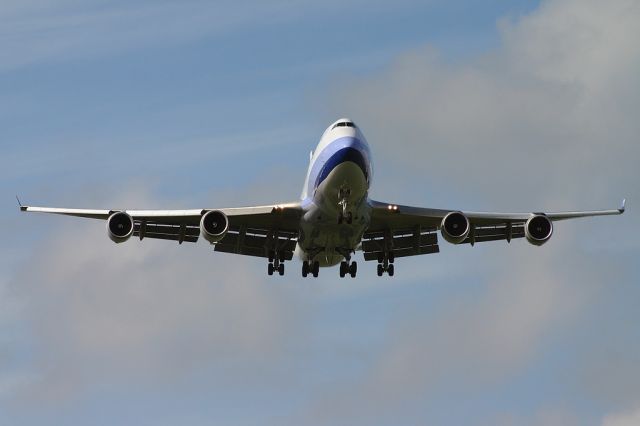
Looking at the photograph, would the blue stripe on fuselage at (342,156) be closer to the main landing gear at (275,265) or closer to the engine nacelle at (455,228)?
the engine nacelle at (455,228)

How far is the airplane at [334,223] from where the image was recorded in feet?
165

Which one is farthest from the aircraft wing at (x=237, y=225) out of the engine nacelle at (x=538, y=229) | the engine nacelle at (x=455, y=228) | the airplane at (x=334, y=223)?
the engine nacelle at (x=538, y=229)

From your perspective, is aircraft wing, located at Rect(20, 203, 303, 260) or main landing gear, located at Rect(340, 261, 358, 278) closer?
aircraft wing, located at Rect(20, 203, 303, 260)

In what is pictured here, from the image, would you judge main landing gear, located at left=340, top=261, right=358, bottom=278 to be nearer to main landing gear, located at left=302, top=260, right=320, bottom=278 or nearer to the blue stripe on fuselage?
main landing gear, located at left=302, top=260, right=320, bottom=278

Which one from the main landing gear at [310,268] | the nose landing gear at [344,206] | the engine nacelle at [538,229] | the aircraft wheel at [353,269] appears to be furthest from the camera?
the aircraft wheel at [353,269]

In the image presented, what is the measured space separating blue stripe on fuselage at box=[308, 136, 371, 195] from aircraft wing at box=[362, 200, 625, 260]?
3.61 m

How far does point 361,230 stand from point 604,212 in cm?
1032

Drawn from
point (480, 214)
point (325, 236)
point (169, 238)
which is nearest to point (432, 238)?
point (480, 214)

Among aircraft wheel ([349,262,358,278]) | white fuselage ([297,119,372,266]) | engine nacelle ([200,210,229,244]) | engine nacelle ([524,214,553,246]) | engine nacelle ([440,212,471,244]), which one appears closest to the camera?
white fuselage ([297,119,372,266])

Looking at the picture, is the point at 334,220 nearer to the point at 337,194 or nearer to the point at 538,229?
the point at 337,194

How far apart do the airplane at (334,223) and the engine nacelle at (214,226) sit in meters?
0.04

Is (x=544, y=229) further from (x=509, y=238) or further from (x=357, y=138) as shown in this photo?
(x=357, y=138)

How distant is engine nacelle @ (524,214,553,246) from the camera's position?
2128 inches

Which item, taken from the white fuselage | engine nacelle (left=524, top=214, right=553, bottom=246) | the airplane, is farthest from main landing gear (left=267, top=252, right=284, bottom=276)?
engine nacelle (left=524, top=214, right=553, bottom=246)
